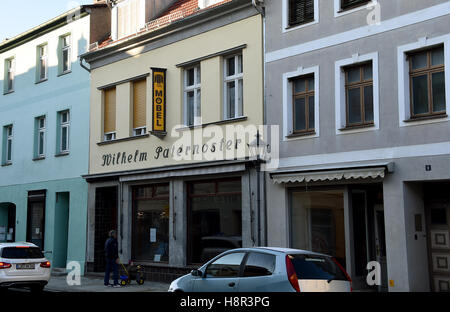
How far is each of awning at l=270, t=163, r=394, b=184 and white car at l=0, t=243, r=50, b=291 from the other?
763 cm

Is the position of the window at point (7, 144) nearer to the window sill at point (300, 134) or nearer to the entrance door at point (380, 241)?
the window sill at point (300, 134)

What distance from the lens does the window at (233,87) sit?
754 inches

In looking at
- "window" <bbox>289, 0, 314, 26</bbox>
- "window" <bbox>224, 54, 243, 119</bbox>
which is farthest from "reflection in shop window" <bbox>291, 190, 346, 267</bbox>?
"window" <bbox>289, 0, 314, 26</bbox>

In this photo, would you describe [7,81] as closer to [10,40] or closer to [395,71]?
[10,40]

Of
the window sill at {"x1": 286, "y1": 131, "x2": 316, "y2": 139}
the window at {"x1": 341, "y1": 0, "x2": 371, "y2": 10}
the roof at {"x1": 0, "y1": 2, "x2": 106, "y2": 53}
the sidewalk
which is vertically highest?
the roof at {"x1": 0, "y1": 2, "x2": 106, "y2": 53}

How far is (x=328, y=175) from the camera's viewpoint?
52.1 feet

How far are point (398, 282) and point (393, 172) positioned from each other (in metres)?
2.63

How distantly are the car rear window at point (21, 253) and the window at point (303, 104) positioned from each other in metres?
8.75

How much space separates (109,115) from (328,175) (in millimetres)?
11196

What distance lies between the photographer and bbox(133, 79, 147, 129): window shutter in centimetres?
2253

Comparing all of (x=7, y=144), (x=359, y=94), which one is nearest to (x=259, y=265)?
(x=359, y=94)

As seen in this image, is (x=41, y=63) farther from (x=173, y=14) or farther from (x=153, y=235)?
(x=153, y=235)

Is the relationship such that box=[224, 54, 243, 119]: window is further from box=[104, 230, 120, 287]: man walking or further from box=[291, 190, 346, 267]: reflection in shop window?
box=[104, 230, 120, 287]: man walking

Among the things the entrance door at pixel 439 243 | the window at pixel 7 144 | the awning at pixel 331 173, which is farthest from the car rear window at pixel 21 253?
the window at pixel 7 144
